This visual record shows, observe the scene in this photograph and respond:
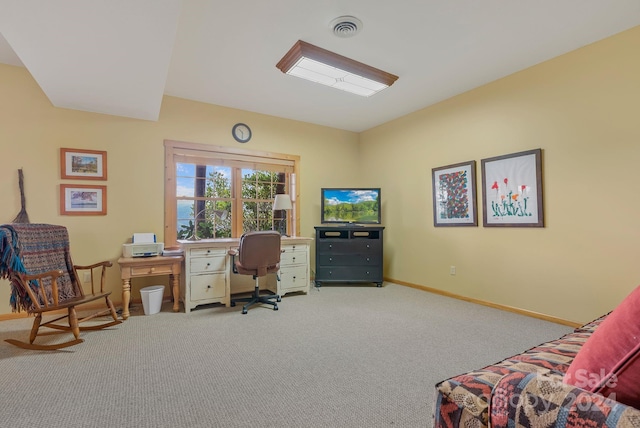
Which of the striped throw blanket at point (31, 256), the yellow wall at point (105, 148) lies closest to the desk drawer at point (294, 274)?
the yellow wall at point (105, 148)

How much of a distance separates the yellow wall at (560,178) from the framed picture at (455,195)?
9cm

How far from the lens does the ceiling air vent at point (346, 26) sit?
8.21 feet

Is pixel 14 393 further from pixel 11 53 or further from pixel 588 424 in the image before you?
pixel 11 53

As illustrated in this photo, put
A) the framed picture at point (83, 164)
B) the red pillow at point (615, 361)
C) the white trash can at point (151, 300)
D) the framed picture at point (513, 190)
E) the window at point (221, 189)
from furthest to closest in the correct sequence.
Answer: the window at point (221, 189) < the framed picture at point (83, 164) < the white trash can at point (151, 300) < the framed picture at point (513, 190) < the red pillow at point (615, 361)

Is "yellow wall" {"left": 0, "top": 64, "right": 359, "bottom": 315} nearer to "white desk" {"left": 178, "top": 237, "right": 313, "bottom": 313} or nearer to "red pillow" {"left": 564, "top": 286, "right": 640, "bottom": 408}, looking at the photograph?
"white desk" {"left": 178, "top": 237, "right": 313, "bottom": 313}

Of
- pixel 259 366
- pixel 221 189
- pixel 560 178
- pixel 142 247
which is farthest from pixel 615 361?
A: pixel 221 189

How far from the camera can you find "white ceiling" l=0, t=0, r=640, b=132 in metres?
2.12

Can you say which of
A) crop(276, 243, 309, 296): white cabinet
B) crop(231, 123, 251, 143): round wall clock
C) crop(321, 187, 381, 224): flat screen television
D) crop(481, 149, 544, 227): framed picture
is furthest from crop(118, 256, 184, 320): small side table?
crop(481, 149, 544, 227): framed picture

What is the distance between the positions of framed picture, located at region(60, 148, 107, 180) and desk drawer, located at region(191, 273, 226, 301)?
1.70m

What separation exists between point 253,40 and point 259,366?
9.08 ft

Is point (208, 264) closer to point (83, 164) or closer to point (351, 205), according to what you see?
point (83, 164)

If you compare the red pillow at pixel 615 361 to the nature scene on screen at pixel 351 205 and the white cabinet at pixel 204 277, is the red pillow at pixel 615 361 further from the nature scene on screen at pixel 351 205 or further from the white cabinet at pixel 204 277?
the nature scene on screen at pixel 351 205

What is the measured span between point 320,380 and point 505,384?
1.39 metres

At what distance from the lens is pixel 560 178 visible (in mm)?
3084
